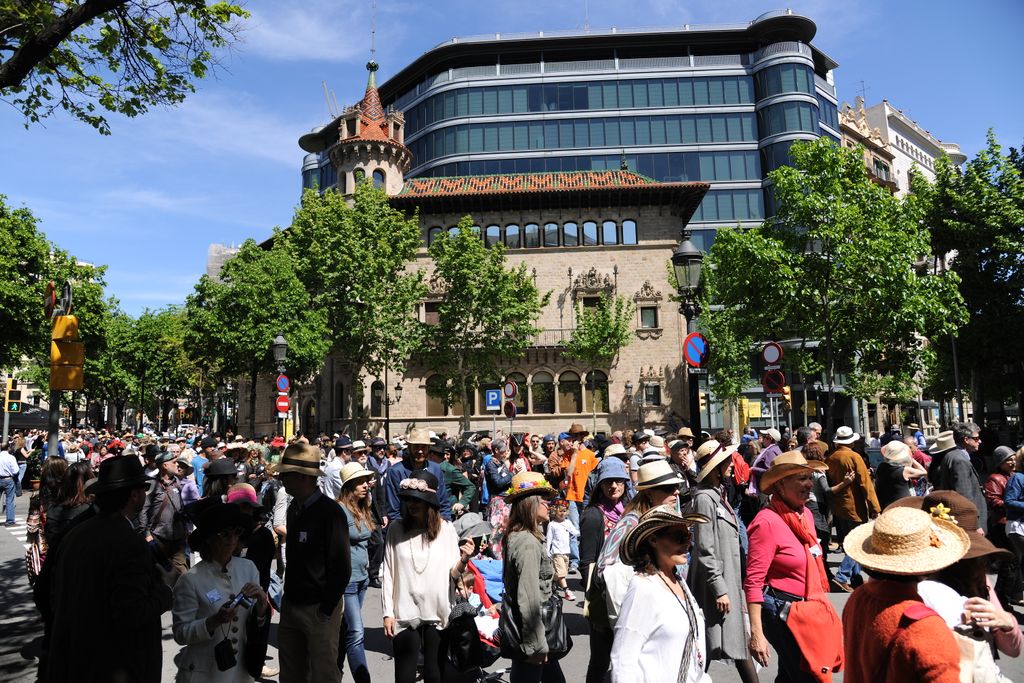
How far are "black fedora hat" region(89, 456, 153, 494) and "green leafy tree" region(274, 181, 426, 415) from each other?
3285 cm

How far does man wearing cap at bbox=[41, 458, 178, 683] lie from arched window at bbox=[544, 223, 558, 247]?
3925cm

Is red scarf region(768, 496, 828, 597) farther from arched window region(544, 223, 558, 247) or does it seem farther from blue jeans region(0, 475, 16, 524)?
arched window region(544, 223, 558, 247)

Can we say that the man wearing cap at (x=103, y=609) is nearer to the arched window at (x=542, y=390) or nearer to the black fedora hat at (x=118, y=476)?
the black fedora hat at (x=118, y=476)

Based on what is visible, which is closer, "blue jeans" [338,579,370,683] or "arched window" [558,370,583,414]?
"blue jeans" [338,579,370,683]

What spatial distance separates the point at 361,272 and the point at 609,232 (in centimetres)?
1507

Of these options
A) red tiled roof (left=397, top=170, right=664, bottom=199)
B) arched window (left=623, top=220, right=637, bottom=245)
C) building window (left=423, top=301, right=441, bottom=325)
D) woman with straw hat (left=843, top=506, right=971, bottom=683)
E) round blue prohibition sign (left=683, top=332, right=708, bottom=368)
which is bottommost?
woman with straw hat (left=843, top=506, right=971, bottom=683)

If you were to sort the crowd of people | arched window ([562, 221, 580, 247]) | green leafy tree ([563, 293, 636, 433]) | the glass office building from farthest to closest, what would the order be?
the glass office building < arched window ([562, 221, 580, 247]) < green leafy tree ([563, 293, 636, 433]) < the crowd of people

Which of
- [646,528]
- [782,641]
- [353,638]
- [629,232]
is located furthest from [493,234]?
[646,528]

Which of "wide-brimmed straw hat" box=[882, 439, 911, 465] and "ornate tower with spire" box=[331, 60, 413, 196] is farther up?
"ornate tower with spire" box=[331, 60, 413, 196]

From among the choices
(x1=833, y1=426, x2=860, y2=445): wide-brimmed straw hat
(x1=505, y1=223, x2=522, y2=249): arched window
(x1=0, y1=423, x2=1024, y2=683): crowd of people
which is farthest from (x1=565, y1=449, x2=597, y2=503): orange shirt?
(x1=505, y1=223, x2=522, y2=249): arched window

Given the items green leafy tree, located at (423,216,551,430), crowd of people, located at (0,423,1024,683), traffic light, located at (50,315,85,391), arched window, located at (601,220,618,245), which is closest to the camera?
crowd of people, located at (0,423,1024,683)

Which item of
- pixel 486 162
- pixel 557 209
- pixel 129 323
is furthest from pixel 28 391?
pixel 557 209

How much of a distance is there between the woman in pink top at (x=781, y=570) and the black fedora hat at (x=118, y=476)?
3731mm

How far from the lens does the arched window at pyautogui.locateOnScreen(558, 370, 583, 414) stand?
41.1 metres
